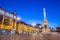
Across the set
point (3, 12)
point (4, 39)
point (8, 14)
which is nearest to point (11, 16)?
point (8, 14)

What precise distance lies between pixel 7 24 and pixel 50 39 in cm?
1842

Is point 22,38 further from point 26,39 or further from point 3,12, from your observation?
point 3,12

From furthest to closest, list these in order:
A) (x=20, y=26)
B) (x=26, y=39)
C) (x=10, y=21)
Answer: (x=20, y=26), (x=10, y=21), (x=26, y=39)

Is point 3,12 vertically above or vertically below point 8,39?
above

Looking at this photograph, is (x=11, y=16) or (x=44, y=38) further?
(x=11, y=16)

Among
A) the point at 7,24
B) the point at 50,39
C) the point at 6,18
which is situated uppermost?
the point at 6,18

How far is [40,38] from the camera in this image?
4.35 meters

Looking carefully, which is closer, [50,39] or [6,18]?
[50,39]

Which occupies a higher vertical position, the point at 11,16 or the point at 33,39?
the point at 11,16

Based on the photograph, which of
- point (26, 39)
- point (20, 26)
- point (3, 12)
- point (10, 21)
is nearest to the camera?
point (26, 39)

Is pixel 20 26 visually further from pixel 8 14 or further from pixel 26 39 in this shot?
pixel 26 39

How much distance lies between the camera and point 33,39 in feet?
13.9

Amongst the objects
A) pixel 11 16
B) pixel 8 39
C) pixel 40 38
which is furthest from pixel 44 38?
pixel 11 16

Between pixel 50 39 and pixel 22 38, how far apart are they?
126 cm
